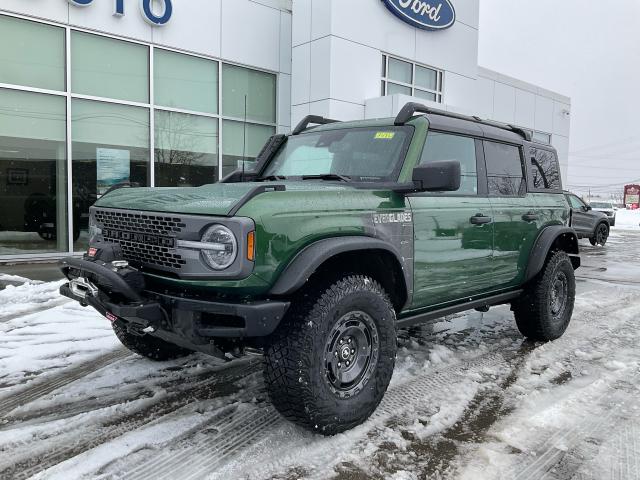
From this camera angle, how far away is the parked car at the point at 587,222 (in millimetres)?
15047

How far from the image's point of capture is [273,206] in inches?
108

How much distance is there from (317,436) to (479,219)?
2.05 metres

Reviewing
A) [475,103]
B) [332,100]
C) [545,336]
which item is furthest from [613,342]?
[475,103]

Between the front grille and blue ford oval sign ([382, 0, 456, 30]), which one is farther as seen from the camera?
blue ford oval sign ([382, 0, 456, 30])

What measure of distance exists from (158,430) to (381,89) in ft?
37.0

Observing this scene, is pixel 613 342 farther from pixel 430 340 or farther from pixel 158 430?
pixel 158 430

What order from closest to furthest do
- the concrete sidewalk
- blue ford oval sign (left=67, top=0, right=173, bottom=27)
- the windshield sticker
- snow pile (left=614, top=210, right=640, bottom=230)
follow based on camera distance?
the windshield sticker → the concrete sidewalk → blue ford oval sign (left=67, top=0, right=173, bottom=27) → snow pile (left=614, top=210, right=640, bottom=230)

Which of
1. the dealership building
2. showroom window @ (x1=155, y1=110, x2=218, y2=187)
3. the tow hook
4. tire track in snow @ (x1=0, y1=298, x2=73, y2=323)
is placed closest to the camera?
→ the tow hook

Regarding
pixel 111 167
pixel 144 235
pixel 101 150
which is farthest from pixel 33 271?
pixel 144 235

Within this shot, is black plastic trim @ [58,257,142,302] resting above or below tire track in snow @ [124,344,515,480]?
above

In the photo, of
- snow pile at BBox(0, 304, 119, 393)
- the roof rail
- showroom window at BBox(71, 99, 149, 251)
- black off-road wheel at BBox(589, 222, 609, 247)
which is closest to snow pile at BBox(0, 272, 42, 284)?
snow pile at BBox(0, 304, 119, 393)

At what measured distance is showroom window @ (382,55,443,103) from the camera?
1309cm

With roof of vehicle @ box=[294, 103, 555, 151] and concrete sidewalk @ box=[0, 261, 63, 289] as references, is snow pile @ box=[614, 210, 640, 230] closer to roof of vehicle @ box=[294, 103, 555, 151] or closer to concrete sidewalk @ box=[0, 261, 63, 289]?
roof of vehicle @ box=[294, 103, 555, 151]

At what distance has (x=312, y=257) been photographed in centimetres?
276
